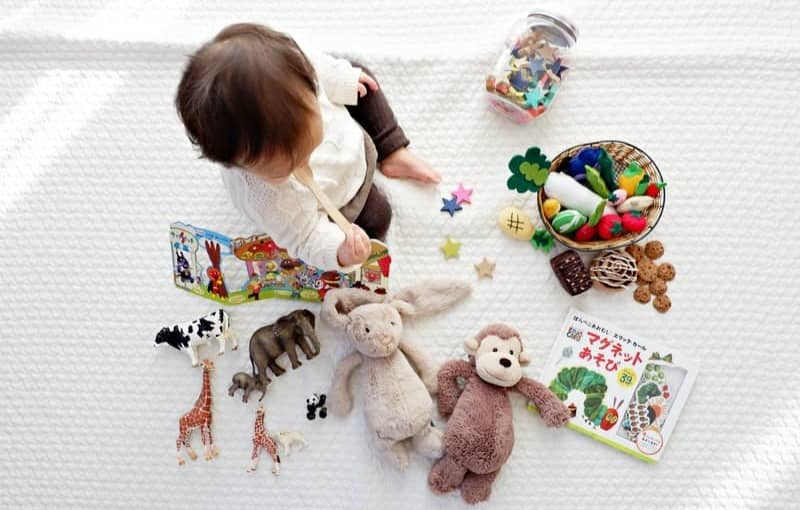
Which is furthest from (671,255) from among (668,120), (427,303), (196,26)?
(196,26)

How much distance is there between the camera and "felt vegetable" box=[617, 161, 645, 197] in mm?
995

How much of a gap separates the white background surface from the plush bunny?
4 centimetres

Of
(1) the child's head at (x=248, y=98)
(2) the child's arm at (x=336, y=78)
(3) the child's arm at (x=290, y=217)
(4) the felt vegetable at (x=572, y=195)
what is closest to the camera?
(1) the child's head at (x=248, y=98)

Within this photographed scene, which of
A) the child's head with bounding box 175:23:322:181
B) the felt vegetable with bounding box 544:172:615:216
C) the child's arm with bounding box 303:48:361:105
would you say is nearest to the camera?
the child's head with bounding box 175:23:322:181

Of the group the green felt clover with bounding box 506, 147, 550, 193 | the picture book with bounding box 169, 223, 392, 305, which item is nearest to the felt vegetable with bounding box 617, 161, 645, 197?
the green felt clover with bounding box 506, 147, 550, 193

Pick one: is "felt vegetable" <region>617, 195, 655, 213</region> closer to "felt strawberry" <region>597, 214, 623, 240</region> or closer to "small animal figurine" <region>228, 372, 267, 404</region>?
"felt strawberry" <region>597, 214, 623, 240</region>

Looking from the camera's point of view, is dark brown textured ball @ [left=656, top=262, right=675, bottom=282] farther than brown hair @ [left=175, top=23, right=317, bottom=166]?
Yes

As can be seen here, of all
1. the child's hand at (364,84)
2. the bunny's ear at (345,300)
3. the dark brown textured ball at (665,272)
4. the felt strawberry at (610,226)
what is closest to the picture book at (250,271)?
the bunny's ear at (345,300)

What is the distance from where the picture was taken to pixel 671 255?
1053 mm

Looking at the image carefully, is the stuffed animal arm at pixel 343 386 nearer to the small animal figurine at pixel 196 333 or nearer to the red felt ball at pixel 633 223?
the small animal figurine at pixel 196 333

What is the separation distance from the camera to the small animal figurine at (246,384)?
101 cm

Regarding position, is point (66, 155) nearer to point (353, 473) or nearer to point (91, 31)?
point (91, 31)

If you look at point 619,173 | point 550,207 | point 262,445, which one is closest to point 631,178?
point 619,173

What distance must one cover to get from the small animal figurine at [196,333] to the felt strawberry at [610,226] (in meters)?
0.61
